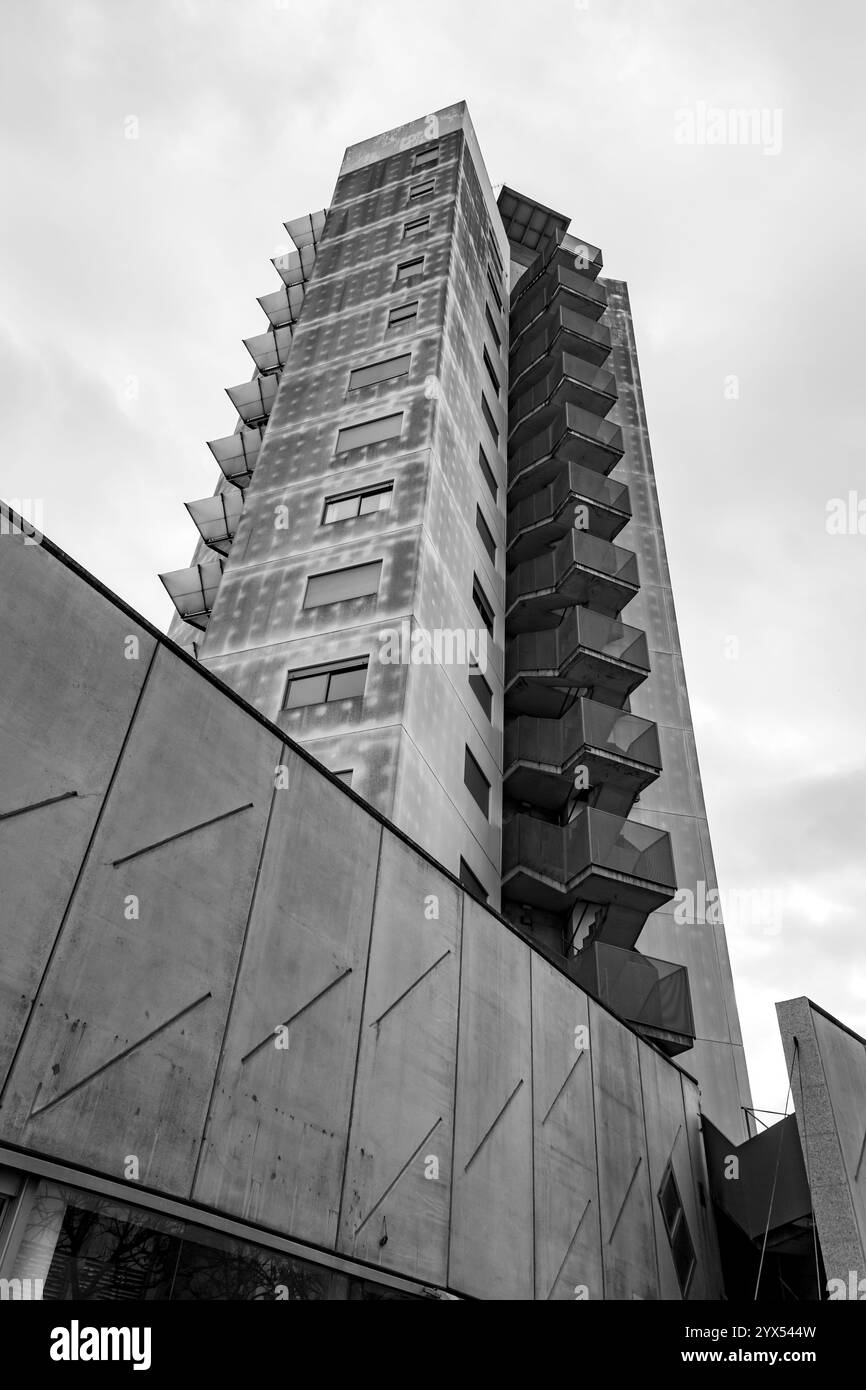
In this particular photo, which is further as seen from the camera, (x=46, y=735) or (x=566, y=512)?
(x=566, y=512)

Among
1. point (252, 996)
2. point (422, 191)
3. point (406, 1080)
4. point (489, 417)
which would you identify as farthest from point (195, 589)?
point (252, 996)

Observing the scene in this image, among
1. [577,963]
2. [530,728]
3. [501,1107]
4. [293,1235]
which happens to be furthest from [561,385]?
[293,1235]

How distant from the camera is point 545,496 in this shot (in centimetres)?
3166

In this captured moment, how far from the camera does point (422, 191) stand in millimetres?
37188

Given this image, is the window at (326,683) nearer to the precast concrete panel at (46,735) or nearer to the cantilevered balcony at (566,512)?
the cantilevered balcony at (566,512)

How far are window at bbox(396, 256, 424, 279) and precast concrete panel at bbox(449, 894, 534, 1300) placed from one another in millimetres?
25851

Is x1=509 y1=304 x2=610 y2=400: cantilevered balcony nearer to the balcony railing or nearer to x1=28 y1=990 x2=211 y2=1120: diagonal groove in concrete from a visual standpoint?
the balcony railing

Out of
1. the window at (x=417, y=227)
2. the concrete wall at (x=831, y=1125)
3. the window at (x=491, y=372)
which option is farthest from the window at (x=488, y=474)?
the concrete wall at (x=831, y=1125)

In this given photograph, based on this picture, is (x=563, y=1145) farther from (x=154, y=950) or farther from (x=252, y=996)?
(x=154, y=950)

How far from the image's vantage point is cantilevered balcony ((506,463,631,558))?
30.6 metres

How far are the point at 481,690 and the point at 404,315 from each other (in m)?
13.7

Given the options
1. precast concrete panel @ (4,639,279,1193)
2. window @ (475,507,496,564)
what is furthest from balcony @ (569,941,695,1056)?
window @ (475,507,496,564)

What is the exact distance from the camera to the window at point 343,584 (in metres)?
23.9

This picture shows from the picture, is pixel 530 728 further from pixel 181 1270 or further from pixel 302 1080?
pixel 181 1270
